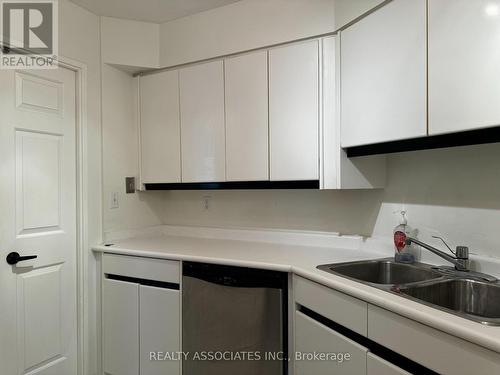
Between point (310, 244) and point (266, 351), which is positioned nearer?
point (266, 351)

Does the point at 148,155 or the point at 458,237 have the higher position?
the point at 148,155

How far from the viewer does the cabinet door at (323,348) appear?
133 cm

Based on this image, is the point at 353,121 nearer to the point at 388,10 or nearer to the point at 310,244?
the point at 388,10

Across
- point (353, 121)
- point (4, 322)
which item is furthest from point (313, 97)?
point (4, 322)

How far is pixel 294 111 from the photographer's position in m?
1.99

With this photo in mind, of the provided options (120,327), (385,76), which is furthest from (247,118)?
(120,327)

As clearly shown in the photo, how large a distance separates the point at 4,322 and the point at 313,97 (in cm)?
213

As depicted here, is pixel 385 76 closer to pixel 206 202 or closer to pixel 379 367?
pixel 379 367

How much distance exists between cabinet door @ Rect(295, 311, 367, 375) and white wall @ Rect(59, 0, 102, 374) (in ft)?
4.77

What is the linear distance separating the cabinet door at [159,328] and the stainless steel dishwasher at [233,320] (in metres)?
0.07

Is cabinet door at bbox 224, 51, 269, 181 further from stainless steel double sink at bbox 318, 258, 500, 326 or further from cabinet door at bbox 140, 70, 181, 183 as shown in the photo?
stainless steel double sink at bbox 318, 258, 500, 326

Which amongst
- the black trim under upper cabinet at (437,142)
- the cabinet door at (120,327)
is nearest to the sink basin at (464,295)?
the black trim under upper cabinet at (437,142)

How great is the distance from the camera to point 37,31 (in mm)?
1945

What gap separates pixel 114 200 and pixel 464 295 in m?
2.22
